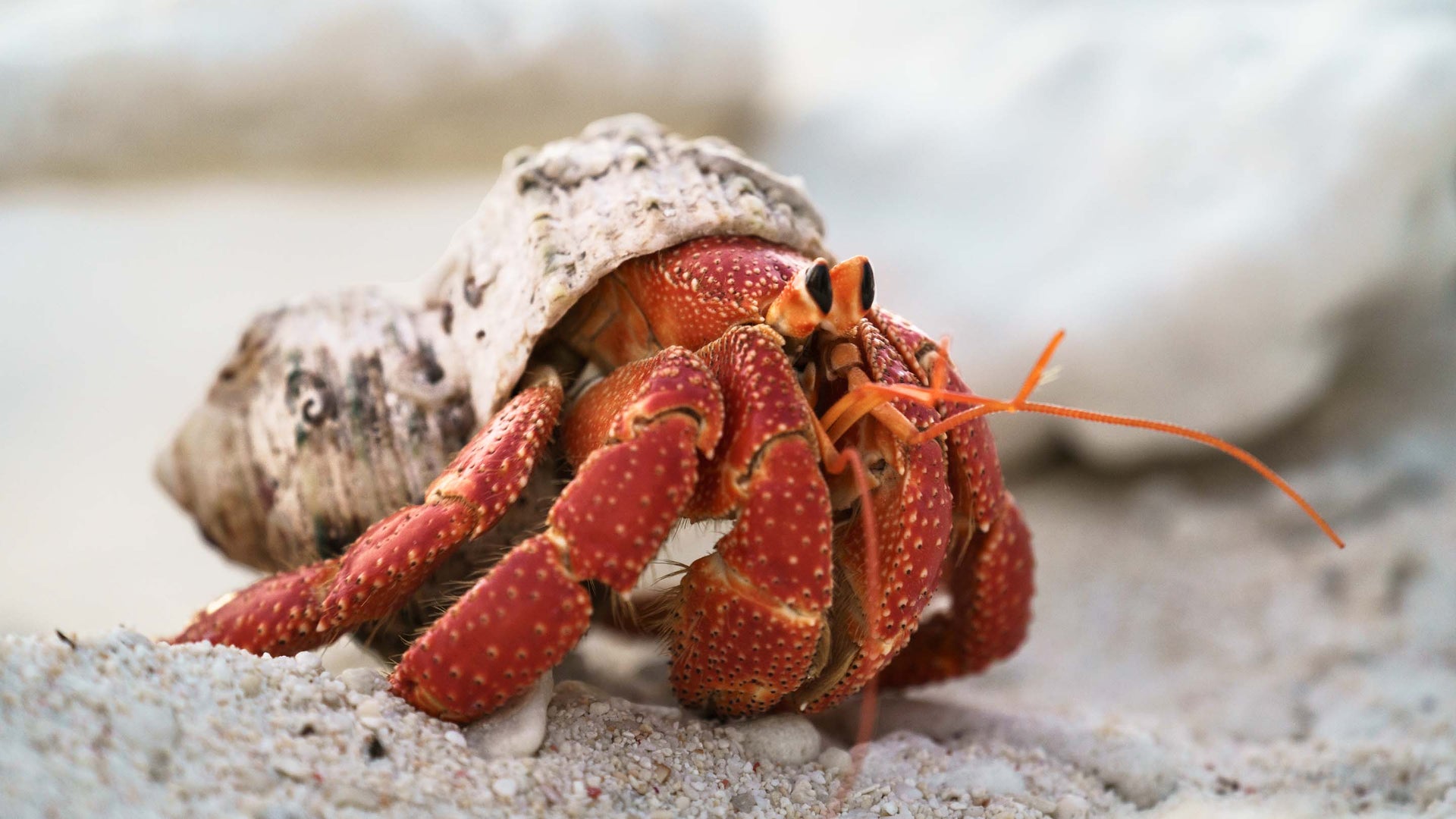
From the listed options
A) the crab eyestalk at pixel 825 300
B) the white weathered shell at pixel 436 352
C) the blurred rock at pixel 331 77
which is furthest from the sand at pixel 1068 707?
the blurred rock at pixel 331 77

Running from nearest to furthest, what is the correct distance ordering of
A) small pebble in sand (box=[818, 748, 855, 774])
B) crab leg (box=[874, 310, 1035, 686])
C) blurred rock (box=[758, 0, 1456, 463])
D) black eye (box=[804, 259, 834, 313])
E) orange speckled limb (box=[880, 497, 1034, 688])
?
black eye (box=[804, 259, 834, 313])
small pebble in sand (box=[818, 748, 855, 774])
crab leg (box=[874, 310, 1035, 686])
orange speckled limb (box=[880, 497, 1034, 688])
blurred rock (box=[758, 0, 1456, 463])

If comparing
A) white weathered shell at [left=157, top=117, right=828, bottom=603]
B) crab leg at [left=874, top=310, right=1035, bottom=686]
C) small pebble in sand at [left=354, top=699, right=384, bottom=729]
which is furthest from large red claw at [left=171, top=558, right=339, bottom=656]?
crab leg at [left=874, top=310, right=1035, bottom=686]

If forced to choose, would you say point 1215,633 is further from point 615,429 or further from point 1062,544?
point 615,429

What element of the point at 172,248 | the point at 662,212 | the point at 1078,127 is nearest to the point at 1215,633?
the point at 1078,127

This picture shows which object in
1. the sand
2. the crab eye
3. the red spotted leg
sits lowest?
the sand

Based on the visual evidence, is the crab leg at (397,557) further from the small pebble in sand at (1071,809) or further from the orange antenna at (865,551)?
the small pebble in sand at (1071,809)

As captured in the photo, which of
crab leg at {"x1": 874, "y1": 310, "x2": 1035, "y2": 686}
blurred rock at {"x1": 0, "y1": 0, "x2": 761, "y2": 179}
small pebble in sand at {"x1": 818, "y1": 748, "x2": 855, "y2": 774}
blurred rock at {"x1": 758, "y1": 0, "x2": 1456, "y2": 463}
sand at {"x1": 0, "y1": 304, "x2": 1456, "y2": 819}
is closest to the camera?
sand at {"x1": 0, "y1": 304, "x2": 1456, "y2": 819}

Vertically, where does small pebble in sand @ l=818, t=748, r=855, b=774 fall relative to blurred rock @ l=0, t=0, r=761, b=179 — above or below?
below

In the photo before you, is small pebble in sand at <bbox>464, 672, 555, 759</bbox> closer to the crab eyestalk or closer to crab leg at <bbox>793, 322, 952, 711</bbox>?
crab leg at <bbox>793, 322, 952, 711</bbox>
